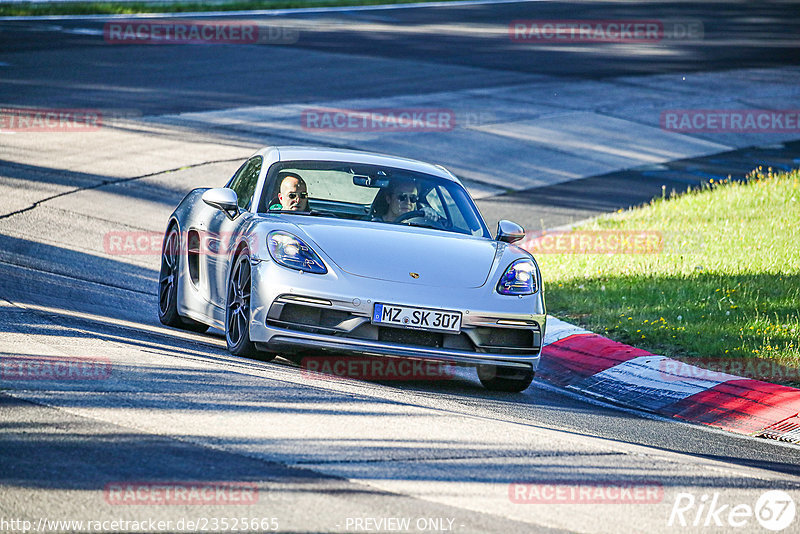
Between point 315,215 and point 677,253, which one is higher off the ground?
point 315,215

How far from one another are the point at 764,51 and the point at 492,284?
28.8m

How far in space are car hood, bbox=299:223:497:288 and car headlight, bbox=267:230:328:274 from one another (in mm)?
94

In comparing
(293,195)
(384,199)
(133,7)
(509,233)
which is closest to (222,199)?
(293,195)

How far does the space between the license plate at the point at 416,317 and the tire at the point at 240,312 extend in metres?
0.92

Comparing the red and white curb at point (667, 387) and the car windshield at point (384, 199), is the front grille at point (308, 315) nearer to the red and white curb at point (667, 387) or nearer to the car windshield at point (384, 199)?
the car windshield at point (384, 199)

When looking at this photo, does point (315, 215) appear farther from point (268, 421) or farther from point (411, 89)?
point (411, 89)

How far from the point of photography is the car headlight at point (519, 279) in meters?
7.51

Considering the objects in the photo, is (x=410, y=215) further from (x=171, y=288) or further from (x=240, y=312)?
(x=171, y=288)

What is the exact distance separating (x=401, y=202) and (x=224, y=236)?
1307 millimetres

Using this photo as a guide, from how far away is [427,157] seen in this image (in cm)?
1828

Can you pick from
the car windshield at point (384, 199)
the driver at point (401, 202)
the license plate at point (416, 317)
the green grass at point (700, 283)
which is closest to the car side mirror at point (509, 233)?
the car windshield at point (384, 199)

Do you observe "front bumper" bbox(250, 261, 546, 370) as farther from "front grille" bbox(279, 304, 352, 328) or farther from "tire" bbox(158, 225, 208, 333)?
"tire" bbox(158, 225, 208, 333)

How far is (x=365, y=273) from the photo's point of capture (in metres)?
7.19

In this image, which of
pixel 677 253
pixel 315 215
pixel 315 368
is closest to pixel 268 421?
pixel 315 368
